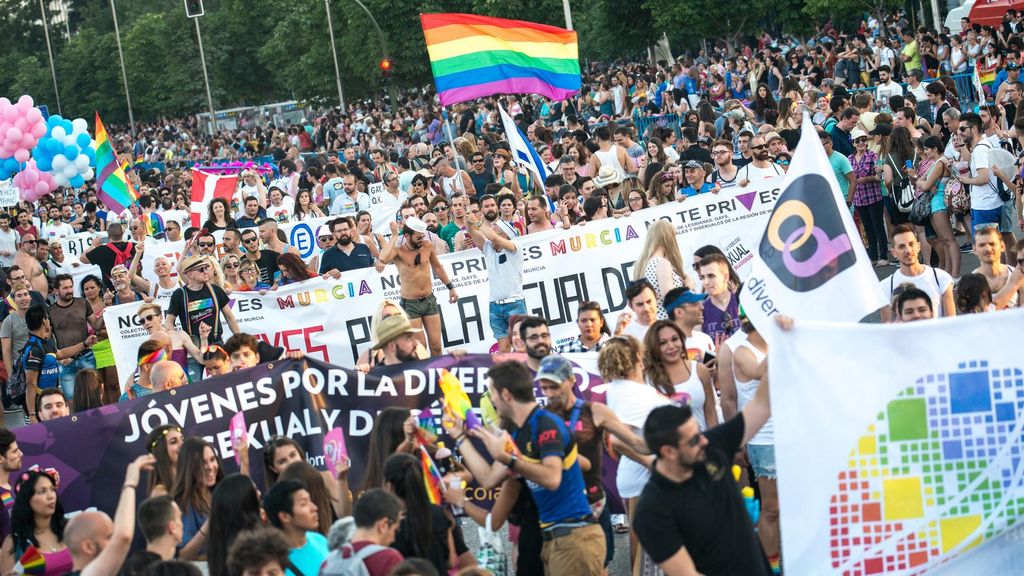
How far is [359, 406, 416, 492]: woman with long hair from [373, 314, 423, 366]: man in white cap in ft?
7.23

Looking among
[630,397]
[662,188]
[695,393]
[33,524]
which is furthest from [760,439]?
[662,188]

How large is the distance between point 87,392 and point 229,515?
4.44 metres

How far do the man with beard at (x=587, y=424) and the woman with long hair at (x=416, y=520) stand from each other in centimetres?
78

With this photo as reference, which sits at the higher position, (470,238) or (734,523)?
(470,238)

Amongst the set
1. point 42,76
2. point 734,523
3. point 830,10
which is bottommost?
point 734,523

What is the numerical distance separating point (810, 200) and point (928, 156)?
7656 millimetres

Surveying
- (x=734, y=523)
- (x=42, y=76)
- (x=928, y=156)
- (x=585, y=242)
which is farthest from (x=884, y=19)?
(x=42, y=76)

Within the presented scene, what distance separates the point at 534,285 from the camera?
1283 centimetres

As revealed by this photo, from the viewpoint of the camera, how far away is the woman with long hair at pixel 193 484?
7.27m

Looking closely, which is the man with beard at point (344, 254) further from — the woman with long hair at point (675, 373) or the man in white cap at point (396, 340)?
the woman with long hair at point (675, 373)

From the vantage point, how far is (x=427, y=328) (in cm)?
1267

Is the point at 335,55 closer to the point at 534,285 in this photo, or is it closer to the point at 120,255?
the point at 120,255

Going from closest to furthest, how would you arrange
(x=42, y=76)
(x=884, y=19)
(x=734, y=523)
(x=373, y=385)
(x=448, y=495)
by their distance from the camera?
1. (x=734, y=523)
2. (x=448, y=495)
3. (x=373, y=385)
4. (x=884, y=19)
5. (x=42, y=76)

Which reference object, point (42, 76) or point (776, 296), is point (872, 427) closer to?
point (776, 296)
